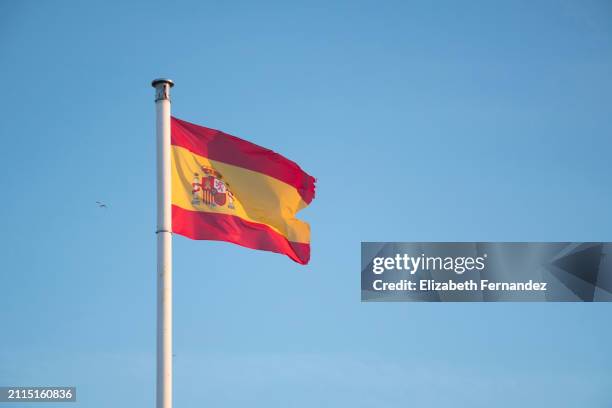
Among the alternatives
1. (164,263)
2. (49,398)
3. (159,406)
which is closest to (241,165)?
(164,263)

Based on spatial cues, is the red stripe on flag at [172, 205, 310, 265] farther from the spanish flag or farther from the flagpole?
the flagpole

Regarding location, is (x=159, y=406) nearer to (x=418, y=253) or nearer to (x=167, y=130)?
(x=167, y=130)

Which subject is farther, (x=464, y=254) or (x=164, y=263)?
(x=464, y=254)

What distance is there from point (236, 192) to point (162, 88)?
3100 millimetres

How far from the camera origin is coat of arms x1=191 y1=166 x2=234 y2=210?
19281 mm

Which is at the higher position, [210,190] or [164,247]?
[210,190]

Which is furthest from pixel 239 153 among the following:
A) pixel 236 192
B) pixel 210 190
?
pixel 210 190

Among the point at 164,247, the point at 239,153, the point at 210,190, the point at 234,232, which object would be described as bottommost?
the point at 164,247

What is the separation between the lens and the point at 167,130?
1805 cm

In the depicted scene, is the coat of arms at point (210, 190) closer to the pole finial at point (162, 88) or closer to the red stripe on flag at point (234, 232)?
the red stripe on flag at point (234, 232)

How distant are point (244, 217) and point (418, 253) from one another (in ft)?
59.9

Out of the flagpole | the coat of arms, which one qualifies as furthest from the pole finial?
the coat of arms

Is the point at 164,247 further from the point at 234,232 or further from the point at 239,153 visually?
the point at 239,153

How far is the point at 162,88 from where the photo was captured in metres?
18.0
